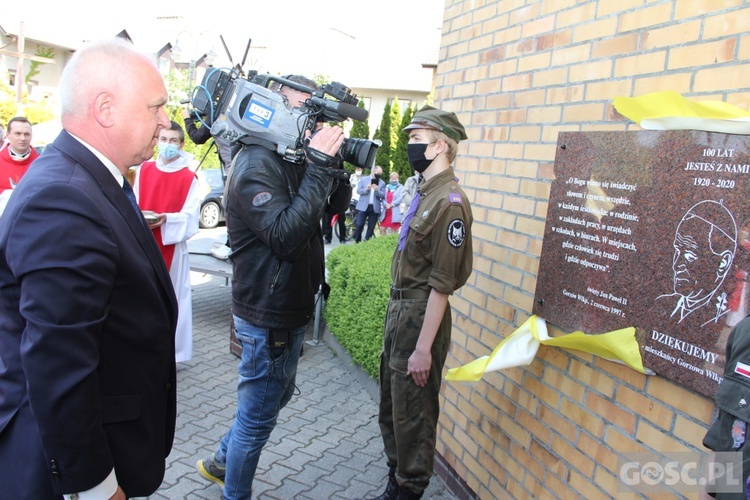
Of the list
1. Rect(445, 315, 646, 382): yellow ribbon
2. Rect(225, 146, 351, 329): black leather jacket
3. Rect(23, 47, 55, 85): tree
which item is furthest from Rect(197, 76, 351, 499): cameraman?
Rect(23, 47, 55, 85): tree

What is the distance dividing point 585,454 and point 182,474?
2.38m

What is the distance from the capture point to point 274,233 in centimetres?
255

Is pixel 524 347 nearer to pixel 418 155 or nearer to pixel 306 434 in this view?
pixel 418 155

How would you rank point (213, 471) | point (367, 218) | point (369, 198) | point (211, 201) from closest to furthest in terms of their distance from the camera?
point (213, 471), point (369, 198), point (367, 218), point (211, 201)

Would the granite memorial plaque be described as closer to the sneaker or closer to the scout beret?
the scout beret

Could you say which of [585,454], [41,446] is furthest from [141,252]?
[585,454]

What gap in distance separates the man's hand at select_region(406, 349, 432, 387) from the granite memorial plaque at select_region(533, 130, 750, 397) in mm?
626

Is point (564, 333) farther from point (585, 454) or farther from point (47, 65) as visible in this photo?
point (47, 65)

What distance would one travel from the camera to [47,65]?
30.9 m

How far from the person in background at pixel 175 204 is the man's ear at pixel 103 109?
3.44 m

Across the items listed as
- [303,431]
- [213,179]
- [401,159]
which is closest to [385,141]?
[401,159]

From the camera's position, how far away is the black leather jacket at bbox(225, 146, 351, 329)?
101 inches

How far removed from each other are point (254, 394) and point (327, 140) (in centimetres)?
132

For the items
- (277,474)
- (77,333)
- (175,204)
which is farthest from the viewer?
(175,204)
